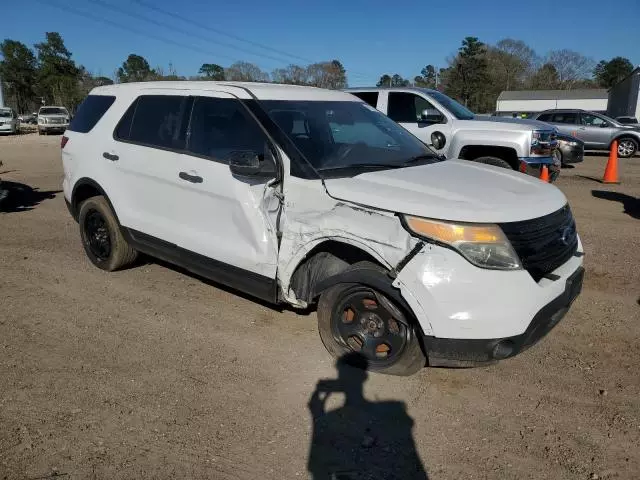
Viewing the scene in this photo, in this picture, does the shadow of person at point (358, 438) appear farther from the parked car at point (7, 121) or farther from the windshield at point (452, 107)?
the parked car at point (7, 121)

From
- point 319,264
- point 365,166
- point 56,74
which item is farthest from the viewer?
point 56,74

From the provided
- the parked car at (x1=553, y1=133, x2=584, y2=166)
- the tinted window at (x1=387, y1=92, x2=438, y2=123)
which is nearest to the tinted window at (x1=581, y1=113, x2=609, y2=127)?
the parked car at (x1=553, y1=133, x2=584, y2=166)

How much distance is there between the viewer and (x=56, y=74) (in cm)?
6781

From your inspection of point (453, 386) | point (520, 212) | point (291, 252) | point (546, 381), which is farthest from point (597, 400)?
point (291, 252)

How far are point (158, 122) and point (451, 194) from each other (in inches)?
107

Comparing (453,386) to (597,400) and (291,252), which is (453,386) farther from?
(291,252)

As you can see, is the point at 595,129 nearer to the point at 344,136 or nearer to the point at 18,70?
the point at 344,136

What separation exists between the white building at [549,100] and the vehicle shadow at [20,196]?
8302cm

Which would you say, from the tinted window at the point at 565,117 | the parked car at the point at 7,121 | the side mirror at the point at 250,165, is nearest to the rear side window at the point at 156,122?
the side mirror at the point at 250,165

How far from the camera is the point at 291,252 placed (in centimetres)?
352

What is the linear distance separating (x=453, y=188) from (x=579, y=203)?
23.3ft

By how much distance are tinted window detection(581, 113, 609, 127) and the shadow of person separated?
18.8m

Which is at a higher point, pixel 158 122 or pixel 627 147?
pixel 158 122

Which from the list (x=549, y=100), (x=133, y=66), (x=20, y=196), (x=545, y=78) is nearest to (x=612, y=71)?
(x=545, y=78)
